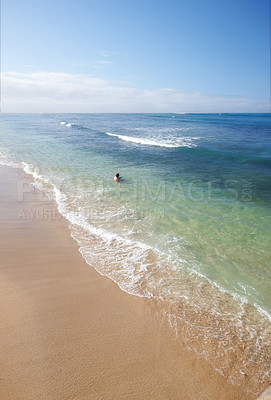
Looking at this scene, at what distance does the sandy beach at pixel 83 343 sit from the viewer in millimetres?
3422

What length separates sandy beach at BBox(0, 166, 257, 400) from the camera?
3.42 metres

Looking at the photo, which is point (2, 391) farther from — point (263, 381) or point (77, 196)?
point (77, 196)

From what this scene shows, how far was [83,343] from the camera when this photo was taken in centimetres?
404

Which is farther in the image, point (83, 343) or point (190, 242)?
point (190, 242)

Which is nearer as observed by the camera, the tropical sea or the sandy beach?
the sandy beach

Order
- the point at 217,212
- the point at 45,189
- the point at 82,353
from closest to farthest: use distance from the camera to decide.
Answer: the point at 82,353, the point at 217,212, the point at 45,189

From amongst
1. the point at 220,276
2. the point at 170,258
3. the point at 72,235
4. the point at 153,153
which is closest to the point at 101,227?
the point at 72,235

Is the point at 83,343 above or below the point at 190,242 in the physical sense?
below

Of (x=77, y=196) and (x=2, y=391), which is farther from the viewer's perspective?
(x=77, y=196)

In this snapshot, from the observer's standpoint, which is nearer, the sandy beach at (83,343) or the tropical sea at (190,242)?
the sandy beach at (83,343)

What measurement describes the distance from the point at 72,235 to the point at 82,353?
441 cm

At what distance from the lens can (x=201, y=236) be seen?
26.5 ft

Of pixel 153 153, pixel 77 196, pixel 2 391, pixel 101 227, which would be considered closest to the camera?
pixel 2 391

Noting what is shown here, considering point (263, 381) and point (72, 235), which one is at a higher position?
point (72, 235)
